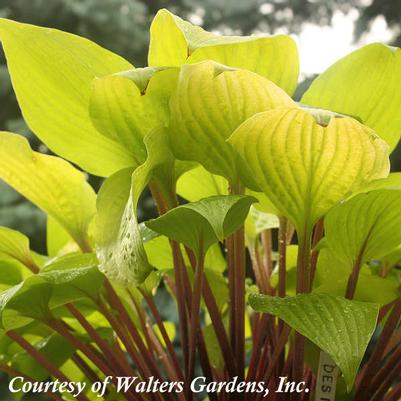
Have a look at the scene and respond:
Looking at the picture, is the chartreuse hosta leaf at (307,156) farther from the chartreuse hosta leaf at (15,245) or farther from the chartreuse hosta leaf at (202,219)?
the chartreuse hosta leaf at (15,245)

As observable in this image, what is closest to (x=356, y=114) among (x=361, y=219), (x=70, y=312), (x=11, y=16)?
(x=361, y=219)

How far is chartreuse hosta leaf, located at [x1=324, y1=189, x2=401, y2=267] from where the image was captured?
0.96ft

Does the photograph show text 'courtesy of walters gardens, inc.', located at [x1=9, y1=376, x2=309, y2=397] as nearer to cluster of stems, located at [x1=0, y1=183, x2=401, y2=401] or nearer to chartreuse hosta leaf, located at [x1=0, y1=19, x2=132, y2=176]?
cluster of stems, located at [x1=0, y1=183, x2=401, y2=401]

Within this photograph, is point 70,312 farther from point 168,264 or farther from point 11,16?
point 11,16

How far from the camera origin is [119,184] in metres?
0.33

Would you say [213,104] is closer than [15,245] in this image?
Yes

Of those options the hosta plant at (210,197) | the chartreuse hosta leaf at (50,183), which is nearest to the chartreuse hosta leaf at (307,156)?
the hosta plant at (210,197)

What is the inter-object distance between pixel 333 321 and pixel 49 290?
0.14m

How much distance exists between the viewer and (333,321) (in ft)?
0.88

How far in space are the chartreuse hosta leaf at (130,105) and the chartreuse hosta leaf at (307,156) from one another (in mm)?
54

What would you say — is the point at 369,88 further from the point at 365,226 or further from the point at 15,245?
the point at 15,245

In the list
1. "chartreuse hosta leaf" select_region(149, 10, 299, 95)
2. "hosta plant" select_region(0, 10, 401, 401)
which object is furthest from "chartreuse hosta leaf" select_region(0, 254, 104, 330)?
"chartreuse hosta leaf" select_region(149, 10, 299, 95)

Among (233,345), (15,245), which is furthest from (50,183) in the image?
(233,345)

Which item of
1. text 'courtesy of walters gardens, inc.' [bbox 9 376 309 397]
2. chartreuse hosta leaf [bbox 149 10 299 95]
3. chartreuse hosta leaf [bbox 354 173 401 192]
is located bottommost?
text 'courtesy of walters gardens, inc.' [bbox 9 376 309 397]
